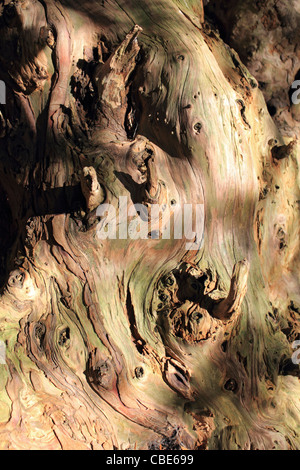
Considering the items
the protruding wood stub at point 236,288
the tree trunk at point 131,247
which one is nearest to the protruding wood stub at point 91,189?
the tree trunk at point 131,247

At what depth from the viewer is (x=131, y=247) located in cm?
231

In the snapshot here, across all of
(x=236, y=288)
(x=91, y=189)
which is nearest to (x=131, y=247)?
(x=91, y=189)

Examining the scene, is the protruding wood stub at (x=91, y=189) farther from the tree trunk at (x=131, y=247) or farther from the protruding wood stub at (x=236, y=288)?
the protruding wood stub at (x=236, y=288)

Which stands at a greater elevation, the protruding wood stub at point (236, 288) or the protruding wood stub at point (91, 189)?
the protruding wood stub at point (91, 189)

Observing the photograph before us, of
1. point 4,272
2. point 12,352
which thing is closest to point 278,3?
point 4,272

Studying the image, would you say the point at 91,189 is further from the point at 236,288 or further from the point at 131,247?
the point at 236,288

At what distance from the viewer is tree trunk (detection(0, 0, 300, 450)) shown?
2.15 meters

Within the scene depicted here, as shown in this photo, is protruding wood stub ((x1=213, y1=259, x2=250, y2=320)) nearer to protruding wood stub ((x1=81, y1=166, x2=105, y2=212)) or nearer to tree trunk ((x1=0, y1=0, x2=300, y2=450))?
tree trunk ((x1=0, y1=0, x2=300, y2=450))

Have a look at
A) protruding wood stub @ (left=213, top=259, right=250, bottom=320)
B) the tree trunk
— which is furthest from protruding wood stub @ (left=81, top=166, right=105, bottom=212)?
protruding wood stub @ (left=213, top=259, right=250, bottom=320)

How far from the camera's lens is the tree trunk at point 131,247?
7.06 ft

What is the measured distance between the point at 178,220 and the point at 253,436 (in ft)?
3.98

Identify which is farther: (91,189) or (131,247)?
(131,247)

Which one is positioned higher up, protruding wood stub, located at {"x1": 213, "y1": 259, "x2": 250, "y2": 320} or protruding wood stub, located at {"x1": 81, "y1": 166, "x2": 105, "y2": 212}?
protruding wood stub, located at {"x1": 81, "y1": 166, "x2": 105, "y2": 212}

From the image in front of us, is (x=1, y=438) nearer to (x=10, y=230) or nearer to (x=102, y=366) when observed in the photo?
(x=102, y=366)
